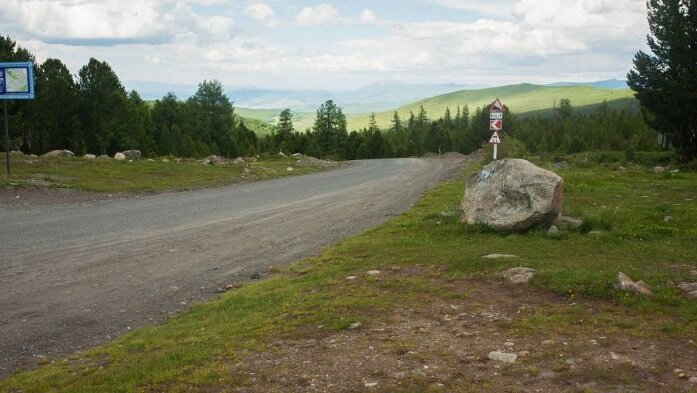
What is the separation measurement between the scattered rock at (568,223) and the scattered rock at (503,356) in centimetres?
835

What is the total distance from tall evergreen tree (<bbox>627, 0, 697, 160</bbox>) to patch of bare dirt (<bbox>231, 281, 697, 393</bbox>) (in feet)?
135

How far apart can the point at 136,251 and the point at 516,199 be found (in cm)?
994

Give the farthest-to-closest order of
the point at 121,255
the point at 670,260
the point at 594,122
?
the point at 594,122 < the point at 121,255 < the point at 670,260

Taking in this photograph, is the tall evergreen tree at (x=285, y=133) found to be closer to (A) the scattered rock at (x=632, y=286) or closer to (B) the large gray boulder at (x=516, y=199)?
(B) the large gray boulder at (x=516, y=199)

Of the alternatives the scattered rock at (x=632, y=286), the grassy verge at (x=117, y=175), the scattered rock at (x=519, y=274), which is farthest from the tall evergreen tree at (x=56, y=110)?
the scattered rock at (x=632, y=286)

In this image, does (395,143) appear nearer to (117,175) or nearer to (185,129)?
(185,129)

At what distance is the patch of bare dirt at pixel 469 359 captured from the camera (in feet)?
18.1

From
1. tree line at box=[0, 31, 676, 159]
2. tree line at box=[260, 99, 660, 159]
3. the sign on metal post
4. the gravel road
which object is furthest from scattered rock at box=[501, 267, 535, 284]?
tree line at box=[260, 99, 660, 159]

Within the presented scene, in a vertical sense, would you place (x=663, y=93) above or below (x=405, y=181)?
above

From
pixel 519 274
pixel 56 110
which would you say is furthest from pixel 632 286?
pixel 56 110

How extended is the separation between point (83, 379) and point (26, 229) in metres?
11.9

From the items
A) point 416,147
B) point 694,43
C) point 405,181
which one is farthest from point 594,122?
point 405,181

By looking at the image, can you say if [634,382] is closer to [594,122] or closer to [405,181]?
[405,181]

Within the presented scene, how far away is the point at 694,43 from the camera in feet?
140
